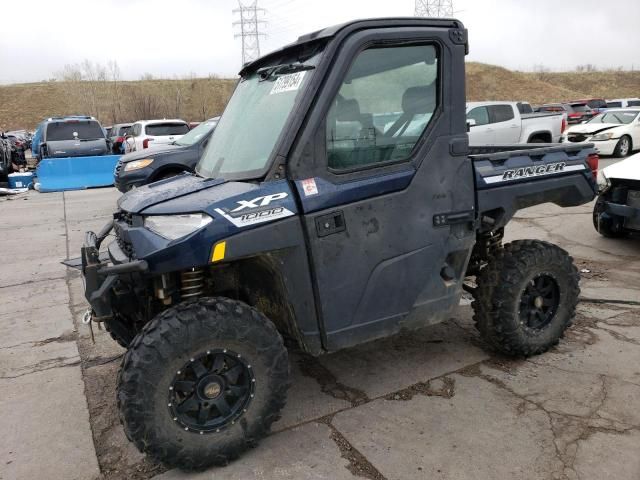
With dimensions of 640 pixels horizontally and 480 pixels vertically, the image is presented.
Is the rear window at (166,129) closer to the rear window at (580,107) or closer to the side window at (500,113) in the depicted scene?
the side window at (500,113)

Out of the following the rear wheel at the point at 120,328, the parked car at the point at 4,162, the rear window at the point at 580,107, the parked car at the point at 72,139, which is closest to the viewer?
the rear wheel at the point at 120,328

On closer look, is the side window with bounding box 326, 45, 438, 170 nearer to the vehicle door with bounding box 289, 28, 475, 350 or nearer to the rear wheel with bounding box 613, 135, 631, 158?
the vehicle door with bounding box 289, 28, 475, 350

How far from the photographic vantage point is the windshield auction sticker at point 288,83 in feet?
9.44

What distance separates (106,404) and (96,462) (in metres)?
0.64

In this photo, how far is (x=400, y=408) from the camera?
3.24m

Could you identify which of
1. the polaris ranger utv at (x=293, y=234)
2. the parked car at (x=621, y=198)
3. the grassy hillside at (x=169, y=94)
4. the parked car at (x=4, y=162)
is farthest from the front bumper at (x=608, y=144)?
the grassy hillside at (x=169, y=94)

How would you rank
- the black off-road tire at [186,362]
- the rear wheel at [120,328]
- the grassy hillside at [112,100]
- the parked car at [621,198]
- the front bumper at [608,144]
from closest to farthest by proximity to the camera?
the black off-road tire at [186,362]
the rear wheel at [120,328]
the parked car at [621,198]
the front bumper at [608,144]
the grassy hillside at [112,100]

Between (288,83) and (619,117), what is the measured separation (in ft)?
56.1

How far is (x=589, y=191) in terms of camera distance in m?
3.93

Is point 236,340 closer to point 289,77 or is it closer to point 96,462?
point 96,462

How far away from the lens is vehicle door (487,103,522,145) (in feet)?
45.8

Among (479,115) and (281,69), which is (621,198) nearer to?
(281,69)

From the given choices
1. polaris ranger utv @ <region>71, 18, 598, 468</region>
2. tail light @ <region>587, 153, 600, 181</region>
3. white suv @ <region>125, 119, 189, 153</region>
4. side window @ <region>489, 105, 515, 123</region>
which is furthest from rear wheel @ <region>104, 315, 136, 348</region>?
white suv @ <region>125, 119, 189, 153</region>

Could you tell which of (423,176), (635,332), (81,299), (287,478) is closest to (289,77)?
(423,176)
